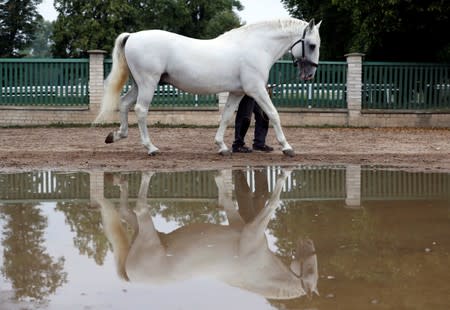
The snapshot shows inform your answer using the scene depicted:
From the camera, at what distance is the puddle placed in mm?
4805

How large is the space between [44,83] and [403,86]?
947 cm

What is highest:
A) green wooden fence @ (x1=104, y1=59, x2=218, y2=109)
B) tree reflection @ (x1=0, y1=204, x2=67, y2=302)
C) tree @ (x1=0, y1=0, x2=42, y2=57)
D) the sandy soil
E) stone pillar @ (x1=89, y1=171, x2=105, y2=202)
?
tree @ (x1=0, y1=0, x2=42, y2=57)

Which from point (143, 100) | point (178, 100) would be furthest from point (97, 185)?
point (178, 100)

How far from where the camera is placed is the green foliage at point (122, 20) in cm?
5022

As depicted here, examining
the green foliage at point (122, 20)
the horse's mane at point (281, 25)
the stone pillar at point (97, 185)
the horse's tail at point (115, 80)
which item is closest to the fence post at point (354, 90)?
the horse's mane at point (281, 25)

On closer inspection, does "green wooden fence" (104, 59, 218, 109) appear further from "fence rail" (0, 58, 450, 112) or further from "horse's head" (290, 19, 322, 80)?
"horse's head" (290, 19, 322, 80)

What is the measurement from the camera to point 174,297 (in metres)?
4.77

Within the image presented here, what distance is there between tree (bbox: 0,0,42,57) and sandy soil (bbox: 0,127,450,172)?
3377 centimetres

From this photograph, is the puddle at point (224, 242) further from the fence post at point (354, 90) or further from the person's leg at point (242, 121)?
the fence post at point (354, 90)

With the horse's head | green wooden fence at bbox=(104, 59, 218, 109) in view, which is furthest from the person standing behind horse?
green wooden fence at bbox=(104, 59, 218, 109)

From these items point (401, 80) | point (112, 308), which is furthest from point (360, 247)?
point (401, 80)

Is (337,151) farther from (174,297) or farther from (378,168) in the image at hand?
(174,297)

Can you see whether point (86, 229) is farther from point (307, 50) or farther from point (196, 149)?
point (196, 149)

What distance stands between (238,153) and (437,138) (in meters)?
6.22
